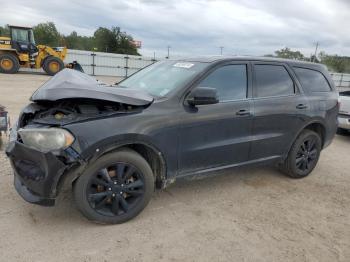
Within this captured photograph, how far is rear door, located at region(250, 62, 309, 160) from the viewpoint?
4.37 meters

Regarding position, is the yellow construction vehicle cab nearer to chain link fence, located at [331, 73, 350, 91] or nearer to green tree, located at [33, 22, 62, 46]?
chain link fence, located at [331, 73, 350, 91]

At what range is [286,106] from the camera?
4617 mm

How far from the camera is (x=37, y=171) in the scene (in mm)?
3105

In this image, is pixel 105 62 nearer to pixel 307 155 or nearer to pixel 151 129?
pixel 307 155

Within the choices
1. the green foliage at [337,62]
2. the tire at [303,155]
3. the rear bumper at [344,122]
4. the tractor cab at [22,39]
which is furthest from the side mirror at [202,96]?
the green foliage at [337,62]

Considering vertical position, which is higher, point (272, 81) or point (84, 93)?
point (272, 81)

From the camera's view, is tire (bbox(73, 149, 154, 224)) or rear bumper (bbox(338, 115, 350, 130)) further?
rear bumper (bbox(338, 115, 350, 130))

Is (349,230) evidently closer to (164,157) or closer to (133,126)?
(164,157)

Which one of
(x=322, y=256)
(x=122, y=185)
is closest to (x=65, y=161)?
(x=122, y=185)

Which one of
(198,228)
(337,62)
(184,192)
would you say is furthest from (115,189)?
(337,62)

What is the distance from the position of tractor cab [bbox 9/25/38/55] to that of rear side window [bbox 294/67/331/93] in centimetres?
1977

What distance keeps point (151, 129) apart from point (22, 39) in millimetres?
20597

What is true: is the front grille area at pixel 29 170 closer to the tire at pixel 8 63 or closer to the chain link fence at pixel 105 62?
the tire at pixel 8 63

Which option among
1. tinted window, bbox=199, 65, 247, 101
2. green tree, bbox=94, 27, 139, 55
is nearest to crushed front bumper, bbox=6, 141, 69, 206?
tinted window, bbox=199, 65, 247, 101
